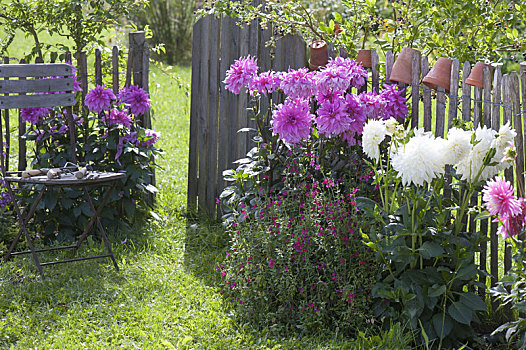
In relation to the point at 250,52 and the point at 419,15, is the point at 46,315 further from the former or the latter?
the point at 419,15

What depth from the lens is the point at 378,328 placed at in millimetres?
3518

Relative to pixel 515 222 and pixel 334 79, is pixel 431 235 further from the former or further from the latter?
pixel 334 79

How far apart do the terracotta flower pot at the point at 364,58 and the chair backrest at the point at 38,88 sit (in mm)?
2040

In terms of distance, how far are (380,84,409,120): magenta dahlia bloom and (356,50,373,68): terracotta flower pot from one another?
312 millimetres

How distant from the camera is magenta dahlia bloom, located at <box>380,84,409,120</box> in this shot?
12.6 feet

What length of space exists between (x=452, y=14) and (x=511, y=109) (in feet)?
3.61

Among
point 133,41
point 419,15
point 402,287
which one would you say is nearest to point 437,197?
point 402,287

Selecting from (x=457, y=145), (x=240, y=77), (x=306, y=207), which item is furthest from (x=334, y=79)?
(x=457, y=145)

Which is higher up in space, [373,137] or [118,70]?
[118,70]

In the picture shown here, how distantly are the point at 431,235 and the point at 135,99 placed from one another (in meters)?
2.62

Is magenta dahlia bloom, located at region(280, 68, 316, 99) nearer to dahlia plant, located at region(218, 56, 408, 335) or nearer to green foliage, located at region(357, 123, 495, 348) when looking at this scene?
dahlia plant, located at region(218, 56, 408, 335)

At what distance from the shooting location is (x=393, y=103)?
385 cm

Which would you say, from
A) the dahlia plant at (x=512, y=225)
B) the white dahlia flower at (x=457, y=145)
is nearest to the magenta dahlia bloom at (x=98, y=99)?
the white dahlia flower at (x=457, y=145)

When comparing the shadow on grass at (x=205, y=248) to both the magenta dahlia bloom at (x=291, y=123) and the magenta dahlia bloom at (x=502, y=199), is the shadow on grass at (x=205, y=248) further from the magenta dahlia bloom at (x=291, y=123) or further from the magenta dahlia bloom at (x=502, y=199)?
the magenta dahlia bloom at (x=502, y=199)
